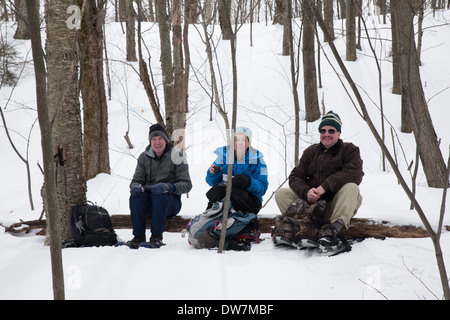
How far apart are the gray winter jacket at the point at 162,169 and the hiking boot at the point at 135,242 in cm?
58

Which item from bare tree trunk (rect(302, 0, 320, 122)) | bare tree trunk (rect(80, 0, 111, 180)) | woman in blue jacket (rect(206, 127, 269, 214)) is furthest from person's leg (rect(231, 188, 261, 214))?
bare tree trunk (rect(302, 0, 320, 122))

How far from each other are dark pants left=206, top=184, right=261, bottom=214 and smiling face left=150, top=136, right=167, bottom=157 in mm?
766

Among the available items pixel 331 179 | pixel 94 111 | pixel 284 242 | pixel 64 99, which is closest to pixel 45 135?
pixel 64 99

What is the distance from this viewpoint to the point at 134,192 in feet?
12.5

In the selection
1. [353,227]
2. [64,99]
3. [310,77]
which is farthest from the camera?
[310,77]

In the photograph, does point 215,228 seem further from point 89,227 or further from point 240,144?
point 89,227

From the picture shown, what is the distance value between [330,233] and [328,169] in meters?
0.71

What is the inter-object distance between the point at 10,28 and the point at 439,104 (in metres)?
16.5

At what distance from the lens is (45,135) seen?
1528 mm

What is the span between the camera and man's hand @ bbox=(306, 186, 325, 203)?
11.7ft

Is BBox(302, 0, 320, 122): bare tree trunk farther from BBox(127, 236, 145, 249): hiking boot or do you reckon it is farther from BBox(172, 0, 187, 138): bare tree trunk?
BBox(127, 236, 145, 249): hiking boot

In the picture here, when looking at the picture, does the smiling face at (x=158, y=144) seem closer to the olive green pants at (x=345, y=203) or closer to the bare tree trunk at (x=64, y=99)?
the bare tree trunk at (x=64, y=99)

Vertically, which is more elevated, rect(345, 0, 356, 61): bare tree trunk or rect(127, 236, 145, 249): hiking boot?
rect(345, 0, 356, 61): bare tree trunk

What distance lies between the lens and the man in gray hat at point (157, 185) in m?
3.80
